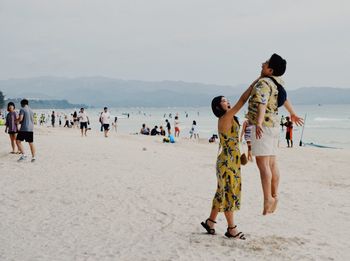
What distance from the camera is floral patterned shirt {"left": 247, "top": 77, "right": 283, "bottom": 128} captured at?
4941 mm

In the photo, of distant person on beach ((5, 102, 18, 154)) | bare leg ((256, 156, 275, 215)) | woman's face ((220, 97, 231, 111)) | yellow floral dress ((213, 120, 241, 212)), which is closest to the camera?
bare leg ((256, 156, 275, 215))

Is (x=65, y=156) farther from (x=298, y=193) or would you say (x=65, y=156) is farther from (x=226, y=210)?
(x=226, y=210)

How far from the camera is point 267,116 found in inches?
202

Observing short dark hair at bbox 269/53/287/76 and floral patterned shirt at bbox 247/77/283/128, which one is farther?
short dark hair at bbox 269/53/287/76

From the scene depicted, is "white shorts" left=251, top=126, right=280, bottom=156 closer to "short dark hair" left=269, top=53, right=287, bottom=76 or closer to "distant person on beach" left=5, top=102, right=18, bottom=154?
"short dark hair" left=269, top=53, right=287, bottom=76

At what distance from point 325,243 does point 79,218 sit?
12.3ft

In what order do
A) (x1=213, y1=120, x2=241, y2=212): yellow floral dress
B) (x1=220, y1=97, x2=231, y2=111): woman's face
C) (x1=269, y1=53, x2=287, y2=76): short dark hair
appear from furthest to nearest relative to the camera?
(x1=213, y1=120, x2=241, y2=212): yellow floral dress → (x1=220, y1=97, x2=231, y2=111): woman's face → (x1=269, y1=53, x2=287, y2=76): short dark hair

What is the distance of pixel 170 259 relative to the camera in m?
4.90

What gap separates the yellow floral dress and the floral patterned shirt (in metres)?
0.42

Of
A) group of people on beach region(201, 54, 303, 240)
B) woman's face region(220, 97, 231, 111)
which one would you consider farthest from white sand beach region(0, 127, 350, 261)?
woman's face region(220, 97, 231, 111)

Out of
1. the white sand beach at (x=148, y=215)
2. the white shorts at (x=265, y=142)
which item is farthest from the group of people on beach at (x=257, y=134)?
the white sand beach at (x=148, y=215)

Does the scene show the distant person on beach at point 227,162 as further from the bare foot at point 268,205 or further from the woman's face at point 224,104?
the bare foot at point 268,205

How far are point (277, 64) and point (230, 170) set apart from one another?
148 cm

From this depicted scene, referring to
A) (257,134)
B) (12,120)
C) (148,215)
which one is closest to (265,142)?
(257,134)
